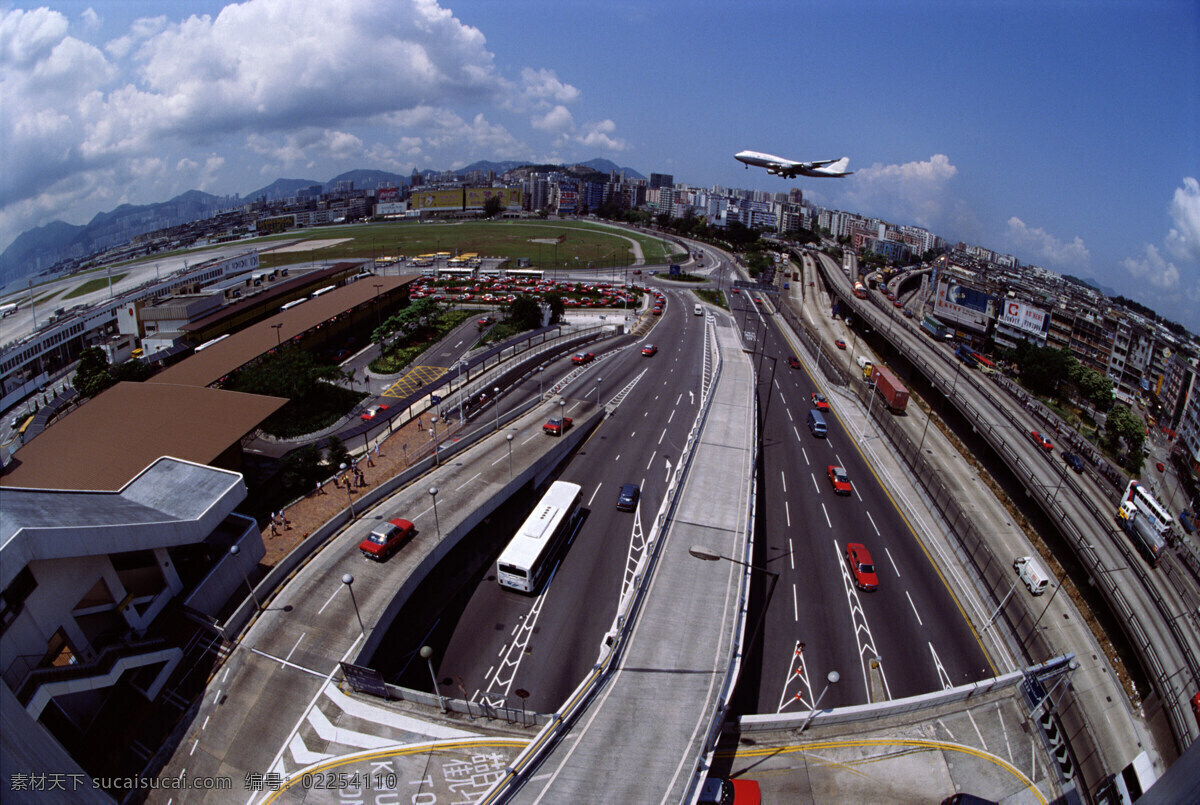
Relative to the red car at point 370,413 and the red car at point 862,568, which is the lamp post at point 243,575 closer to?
the red car at point 370,413

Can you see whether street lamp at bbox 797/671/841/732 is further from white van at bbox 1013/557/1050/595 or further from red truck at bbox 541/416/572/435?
red truck at bbox 541/416/572/435

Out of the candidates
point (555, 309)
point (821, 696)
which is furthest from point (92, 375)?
point (821, 696)

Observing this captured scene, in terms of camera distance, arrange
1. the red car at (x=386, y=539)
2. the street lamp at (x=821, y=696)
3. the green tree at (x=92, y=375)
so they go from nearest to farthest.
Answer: the street lamp at (x=821, y=696) < the red car at (x=386, y=539) < the green tree at (x=92, y=375)

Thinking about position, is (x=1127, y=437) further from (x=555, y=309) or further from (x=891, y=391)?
(x=555, y=309)

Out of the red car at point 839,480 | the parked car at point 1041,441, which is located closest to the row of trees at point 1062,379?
the parked car at point 1041,441

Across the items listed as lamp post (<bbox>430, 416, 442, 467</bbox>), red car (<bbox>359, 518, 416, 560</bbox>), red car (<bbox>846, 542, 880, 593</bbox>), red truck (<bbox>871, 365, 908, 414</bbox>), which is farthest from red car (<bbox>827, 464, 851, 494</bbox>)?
red car (<bbox>359, 518, 416, 560</bbox>)

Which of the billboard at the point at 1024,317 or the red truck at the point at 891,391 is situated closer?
the red truck at the point at 891,391
